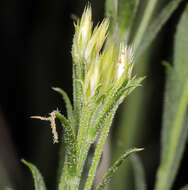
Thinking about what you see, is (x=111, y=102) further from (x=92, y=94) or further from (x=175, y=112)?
(x=175, y=112)

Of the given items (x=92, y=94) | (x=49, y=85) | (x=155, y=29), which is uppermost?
(x=155, y=29)

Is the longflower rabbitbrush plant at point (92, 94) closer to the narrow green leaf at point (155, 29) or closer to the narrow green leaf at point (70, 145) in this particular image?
the narrow green leaf at point (70, 145)

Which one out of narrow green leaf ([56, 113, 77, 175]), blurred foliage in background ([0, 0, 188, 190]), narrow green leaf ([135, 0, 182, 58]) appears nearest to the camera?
narrow green leaf ([56, 113, 77, 175])

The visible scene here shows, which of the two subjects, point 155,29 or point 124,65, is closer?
point 124,65

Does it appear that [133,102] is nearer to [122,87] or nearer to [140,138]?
[140,138]

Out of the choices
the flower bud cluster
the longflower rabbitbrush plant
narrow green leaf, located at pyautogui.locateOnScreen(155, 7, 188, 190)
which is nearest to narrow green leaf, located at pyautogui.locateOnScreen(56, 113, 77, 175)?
the longflower rabbitbrush plant

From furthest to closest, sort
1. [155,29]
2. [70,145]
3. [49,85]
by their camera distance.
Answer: [49,85]
[155,29]
[70,145]

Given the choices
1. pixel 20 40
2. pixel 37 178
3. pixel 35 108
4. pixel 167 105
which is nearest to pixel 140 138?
pixel 35 108

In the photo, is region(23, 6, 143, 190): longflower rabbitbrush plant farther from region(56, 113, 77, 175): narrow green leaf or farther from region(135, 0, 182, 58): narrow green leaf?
region(135, 0, 182, 58): narrow green leaf

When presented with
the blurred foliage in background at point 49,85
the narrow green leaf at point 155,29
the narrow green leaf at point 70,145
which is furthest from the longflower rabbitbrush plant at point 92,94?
the blurred foliage in background at point 49,85

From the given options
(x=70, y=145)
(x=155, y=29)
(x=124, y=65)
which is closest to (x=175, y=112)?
(x=155, y=29)
